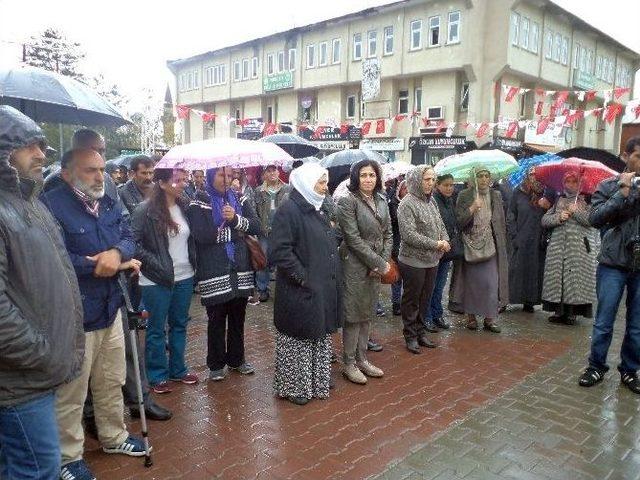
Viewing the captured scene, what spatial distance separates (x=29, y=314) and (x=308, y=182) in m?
2.45

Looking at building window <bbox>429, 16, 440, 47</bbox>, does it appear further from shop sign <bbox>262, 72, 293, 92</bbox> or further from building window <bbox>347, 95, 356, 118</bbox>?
shop sign <bbox>262, 72, 293, 92</bbox>

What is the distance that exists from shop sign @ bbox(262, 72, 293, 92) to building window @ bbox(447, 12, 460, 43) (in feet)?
34.7

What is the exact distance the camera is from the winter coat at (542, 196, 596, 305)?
655 centimetres

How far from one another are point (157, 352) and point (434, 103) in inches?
954

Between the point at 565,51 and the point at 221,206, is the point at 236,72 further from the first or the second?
the point at 221,206

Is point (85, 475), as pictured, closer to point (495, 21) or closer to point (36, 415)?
point (36, 415)

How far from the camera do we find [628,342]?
461cm

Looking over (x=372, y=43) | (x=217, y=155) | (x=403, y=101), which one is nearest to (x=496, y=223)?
(x=217, y=155)

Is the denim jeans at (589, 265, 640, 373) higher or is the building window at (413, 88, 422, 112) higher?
the building window at (413, 88, 422, 112)

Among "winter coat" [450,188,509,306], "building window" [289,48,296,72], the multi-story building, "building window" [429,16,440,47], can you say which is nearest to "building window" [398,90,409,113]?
the multi-story building

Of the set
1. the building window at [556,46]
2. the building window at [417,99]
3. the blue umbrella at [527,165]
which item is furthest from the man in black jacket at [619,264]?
the building window at [556,46]

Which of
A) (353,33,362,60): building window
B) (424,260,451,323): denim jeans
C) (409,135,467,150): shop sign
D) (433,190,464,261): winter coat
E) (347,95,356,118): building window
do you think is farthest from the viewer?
(347,95,356,118): building window

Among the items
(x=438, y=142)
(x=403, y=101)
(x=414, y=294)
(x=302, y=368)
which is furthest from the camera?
(x=403, y=101)

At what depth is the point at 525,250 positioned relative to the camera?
7.13 m
